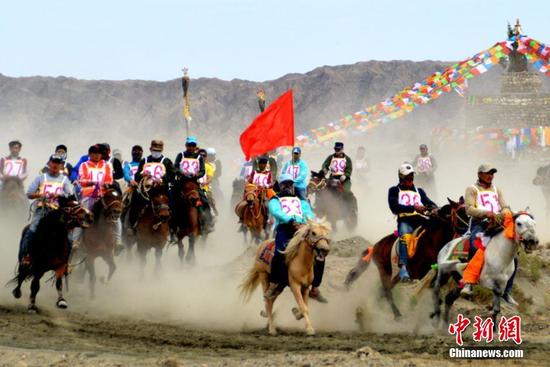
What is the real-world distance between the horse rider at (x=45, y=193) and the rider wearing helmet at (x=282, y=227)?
350 cm

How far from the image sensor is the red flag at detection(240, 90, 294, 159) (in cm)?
2072

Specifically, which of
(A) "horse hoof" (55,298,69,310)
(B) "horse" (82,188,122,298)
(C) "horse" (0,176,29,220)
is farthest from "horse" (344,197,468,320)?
(C) "horse" (0,176,29,220)

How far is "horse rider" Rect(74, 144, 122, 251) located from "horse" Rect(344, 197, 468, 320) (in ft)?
15.9

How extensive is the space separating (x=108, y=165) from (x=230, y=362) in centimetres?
773

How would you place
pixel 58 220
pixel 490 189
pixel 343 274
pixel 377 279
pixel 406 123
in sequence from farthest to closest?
pixel 406 123 < pixel 343 274 < pixel 377 279 < pixel 58 220 < pixel 490 189

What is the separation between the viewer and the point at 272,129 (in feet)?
69.2

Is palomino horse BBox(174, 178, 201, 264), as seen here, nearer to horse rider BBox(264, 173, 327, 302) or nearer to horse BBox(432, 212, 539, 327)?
horse rider BBox(264, 173, 327, 302)

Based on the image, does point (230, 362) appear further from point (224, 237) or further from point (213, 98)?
point (213, 98)

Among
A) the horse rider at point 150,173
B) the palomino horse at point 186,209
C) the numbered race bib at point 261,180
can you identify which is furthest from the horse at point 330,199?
the horse rider at point 150,173

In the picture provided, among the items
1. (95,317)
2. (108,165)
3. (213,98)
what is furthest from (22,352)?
(213,98)

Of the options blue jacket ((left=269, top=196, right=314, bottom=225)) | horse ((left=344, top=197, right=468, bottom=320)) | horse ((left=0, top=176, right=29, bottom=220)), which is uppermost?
horse ((left=0, top=176, right=29, bottom=220))

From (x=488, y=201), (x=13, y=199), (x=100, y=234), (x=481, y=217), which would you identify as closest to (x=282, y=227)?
(x=481, y=217)

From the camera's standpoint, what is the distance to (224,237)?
2666 cm

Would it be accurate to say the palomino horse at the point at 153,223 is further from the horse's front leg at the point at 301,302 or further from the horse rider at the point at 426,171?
the horse rider at the point at 426,171
